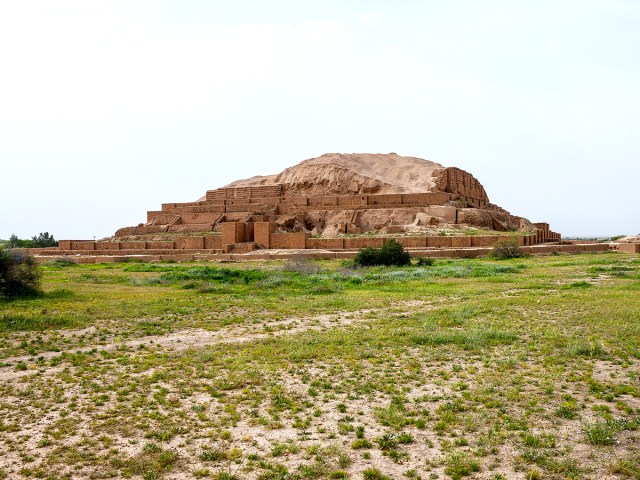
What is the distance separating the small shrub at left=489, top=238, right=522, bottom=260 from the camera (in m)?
24.5

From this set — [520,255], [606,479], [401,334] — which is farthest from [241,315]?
[520,255]

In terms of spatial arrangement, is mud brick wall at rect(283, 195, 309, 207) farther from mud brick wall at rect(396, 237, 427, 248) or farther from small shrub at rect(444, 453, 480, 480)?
small shrub at rect(444, 453, 480, 480)

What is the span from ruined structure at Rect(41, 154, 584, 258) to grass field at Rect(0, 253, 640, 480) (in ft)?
59.4

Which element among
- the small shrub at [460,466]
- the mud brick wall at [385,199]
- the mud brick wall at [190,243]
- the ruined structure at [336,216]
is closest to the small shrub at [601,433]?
the small shrub at [460,466]

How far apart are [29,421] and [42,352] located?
287 cm

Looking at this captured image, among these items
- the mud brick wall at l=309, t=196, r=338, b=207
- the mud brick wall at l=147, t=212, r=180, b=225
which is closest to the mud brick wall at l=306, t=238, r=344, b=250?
the mud brick wall at l=309, t=196, r=338, b=207

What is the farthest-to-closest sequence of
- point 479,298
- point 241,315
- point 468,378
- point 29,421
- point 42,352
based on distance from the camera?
1. point 479,298
2. point 241,315
3. point 42,352
4. point 468,378
5. point 29,421

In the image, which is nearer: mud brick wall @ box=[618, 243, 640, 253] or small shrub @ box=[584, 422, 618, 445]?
small shrub @ box=[584, 422, 618, 445]

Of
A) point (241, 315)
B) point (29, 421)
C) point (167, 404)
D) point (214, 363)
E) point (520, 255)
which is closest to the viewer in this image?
point (29, 421)

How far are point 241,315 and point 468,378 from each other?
219 inches

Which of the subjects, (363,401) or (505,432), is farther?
(363,401)

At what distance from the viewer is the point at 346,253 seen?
87.6 ft

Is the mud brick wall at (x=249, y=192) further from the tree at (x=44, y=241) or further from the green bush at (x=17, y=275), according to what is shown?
the green bush at (x=17, y=275)

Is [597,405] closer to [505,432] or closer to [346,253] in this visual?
[505,432]
